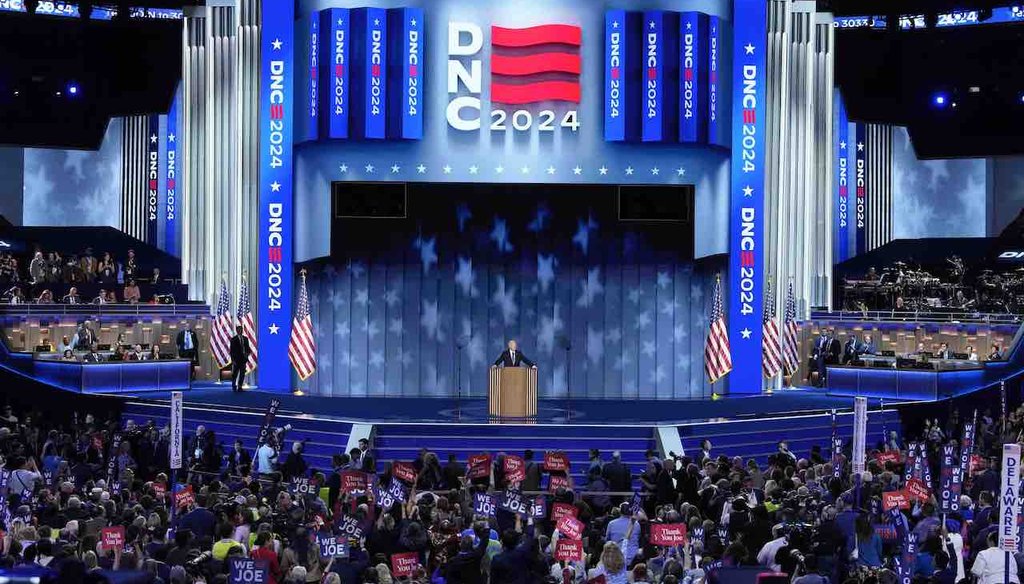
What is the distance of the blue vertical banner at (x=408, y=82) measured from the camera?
32.2m

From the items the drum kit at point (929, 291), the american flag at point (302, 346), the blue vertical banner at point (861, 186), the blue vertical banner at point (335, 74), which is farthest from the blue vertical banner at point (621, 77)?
→ the blue vertical banner at point (861, 186)

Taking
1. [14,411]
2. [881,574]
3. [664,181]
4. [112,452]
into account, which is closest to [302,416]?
[112,452]

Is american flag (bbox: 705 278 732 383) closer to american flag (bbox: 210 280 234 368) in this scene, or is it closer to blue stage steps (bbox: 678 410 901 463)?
blue stage steps (bbox: 678 410 901 463)

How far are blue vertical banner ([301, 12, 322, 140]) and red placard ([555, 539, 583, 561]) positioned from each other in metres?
20.2

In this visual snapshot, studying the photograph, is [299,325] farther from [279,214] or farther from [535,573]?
[535,573]

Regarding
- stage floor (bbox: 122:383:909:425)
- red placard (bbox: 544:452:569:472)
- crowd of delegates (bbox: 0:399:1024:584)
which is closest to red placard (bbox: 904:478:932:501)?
crowd of delegates (bbox: 0:399:1024:584)

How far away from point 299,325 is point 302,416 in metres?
5.22

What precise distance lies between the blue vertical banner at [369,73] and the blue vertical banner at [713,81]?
22.9 ft

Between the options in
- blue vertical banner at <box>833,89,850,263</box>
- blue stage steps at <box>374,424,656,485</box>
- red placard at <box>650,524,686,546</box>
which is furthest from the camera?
blue vertical banner at <box>833,89,850,263</box>

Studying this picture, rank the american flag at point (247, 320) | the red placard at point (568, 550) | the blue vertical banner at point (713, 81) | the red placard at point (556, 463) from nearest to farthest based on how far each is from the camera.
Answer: the red placard at point (568, 550), the red placard at point (556, 463), the blue vertical banner at point (713, 81), the american flag at point (247, 320)

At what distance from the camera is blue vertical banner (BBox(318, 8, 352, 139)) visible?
3247 centimetres

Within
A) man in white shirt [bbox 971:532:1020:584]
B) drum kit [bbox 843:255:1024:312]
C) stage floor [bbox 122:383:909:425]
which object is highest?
drum kit [bbox 843:255:1024:312]

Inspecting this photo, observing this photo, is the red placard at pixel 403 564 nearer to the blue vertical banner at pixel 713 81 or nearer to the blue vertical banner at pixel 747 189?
the blue vertical banner at pixel 713 81

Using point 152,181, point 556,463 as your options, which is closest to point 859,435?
point 556,463
